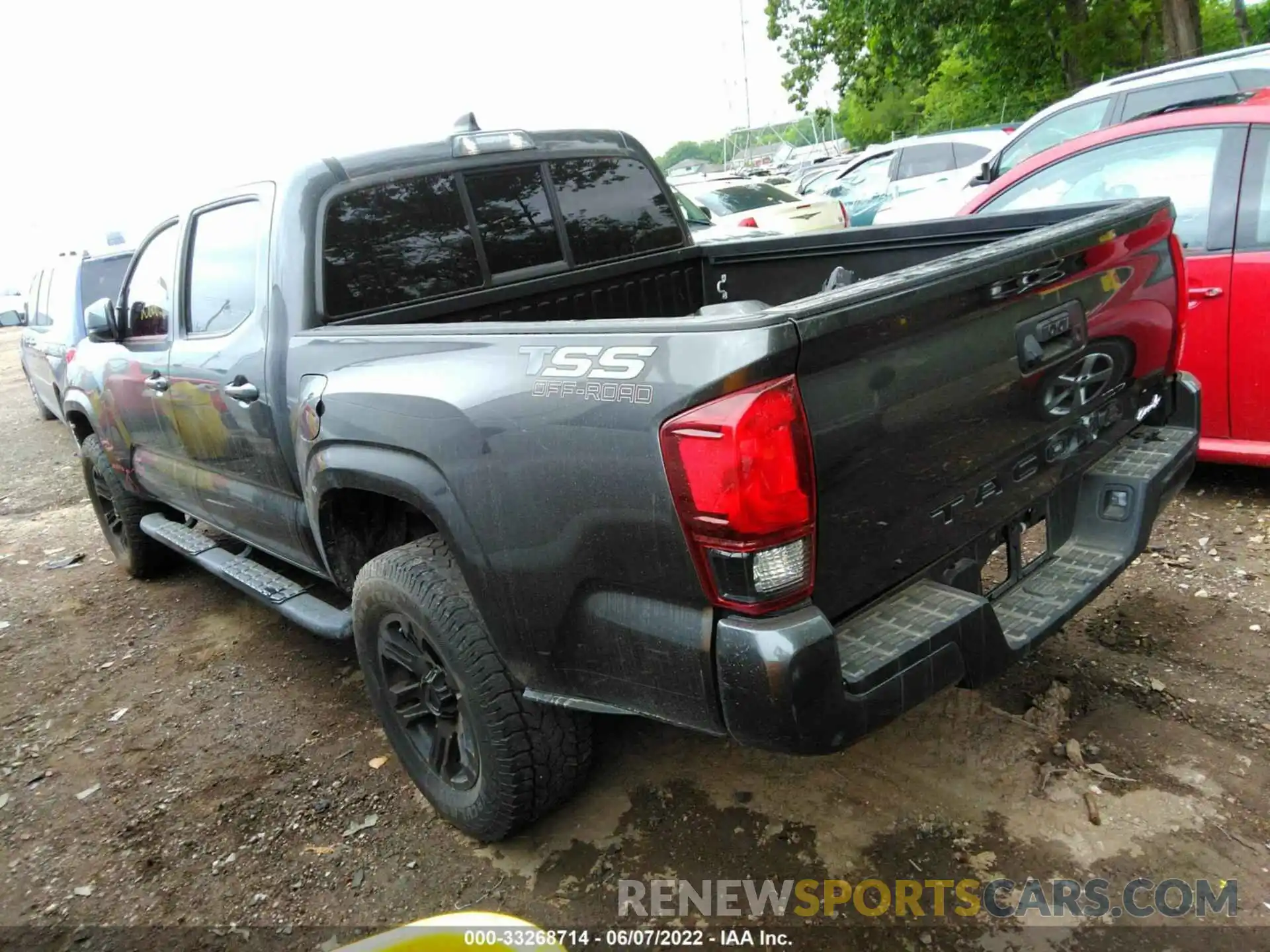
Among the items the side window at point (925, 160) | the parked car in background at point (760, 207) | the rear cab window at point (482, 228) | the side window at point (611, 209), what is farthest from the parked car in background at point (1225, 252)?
the side window at point (925, 160)

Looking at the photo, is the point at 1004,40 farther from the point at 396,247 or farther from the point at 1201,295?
the point at 396,247

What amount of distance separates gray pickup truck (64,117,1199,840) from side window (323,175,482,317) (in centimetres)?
1

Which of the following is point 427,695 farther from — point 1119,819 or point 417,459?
point 1119,819

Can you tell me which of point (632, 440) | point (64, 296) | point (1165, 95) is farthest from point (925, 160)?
point (632, 440)

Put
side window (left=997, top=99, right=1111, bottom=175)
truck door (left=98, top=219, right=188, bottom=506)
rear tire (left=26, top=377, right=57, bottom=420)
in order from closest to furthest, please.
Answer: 1. truck door (left=98, top=219, right=188, bottom=506)
2. side window (left=997, top=99, right=1111, bottom=175)
3. rear tire (left=26, top=377, right=57, bottom=420)

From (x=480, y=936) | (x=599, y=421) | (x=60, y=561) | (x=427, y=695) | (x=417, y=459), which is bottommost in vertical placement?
(x=60, y=561)

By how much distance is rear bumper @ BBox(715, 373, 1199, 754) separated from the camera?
6.21 feet

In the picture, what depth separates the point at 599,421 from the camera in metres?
2.03

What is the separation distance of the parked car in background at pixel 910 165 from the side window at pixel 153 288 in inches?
379

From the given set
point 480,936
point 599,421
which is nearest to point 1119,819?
point 599,421

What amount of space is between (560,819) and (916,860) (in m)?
1.03

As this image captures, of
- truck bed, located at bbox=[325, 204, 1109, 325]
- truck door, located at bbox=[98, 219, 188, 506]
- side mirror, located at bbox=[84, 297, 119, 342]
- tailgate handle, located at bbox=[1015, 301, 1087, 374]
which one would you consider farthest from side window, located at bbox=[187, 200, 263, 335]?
tailgate handle, located at bbox=[1015, 301, 1087, 374]

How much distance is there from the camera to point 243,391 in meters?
3.34

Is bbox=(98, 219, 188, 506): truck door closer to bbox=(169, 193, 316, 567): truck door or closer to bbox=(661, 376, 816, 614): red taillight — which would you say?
bbox=(169, 193, 316, 567): truck door
